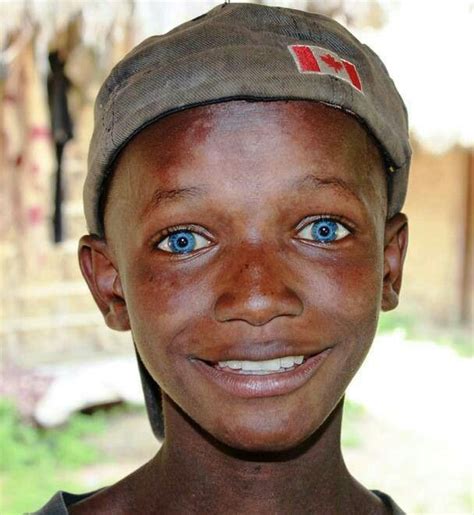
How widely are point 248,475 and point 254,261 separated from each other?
0.35 m

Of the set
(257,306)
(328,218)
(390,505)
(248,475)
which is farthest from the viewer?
(390,505)

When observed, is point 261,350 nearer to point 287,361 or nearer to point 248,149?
point 287,361

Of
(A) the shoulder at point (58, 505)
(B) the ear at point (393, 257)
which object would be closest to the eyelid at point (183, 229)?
(B) the ear at point (393, 257)

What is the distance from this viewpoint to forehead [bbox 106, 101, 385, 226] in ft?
3.52

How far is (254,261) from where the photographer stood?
1.06 m

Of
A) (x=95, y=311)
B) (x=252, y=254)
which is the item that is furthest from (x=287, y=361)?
(x=95, y=311)

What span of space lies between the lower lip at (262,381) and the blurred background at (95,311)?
1.89 meters

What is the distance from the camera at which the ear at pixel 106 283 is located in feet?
4.29

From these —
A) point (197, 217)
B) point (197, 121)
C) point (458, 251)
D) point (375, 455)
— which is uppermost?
point (458, 251)

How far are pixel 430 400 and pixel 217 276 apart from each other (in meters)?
4.43

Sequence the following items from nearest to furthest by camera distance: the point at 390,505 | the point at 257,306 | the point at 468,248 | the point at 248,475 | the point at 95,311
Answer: the point at 257,306 < the point at 248,475 < the point at 390,505 < the point at 95,311 < the point at 468,248

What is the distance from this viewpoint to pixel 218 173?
3.52 ft

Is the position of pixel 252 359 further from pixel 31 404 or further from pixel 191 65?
pixel 31 404

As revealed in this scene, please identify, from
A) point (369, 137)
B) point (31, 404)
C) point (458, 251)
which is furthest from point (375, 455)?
point (369, 137)
